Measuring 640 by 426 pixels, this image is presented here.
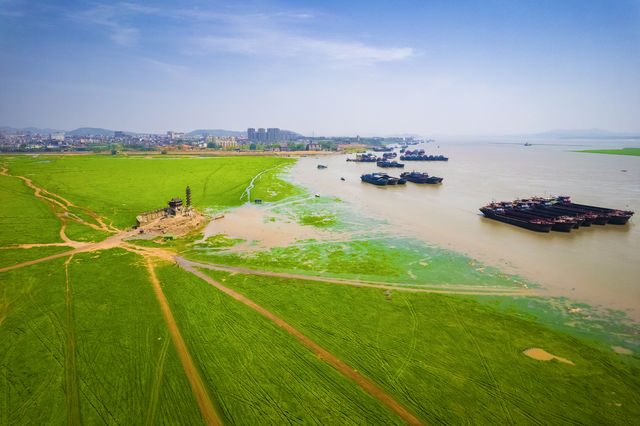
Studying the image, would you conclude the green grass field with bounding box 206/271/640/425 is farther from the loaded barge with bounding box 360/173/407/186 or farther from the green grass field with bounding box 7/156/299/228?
the loaded barge with bounding box 360/173/407/186

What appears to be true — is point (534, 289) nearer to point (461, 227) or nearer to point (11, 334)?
point (461, 227)

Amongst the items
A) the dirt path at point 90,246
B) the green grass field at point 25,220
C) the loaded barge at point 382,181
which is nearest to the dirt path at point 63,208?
the green grass field at point 25,220

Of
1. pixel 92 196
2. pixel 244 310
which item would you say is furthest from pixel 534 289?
pixel 92 196

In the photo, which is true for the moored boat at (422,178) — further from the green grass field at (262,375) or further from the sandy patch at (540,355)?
the green grass field at (262,375)

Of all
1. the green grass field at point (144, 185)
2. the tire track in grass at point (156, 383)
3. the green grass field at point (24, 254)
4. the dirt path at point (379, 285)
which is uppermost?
the green grass field at point (144, 185)

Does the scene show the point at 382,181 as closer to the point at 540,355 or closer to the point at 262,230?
the point at 262,230
